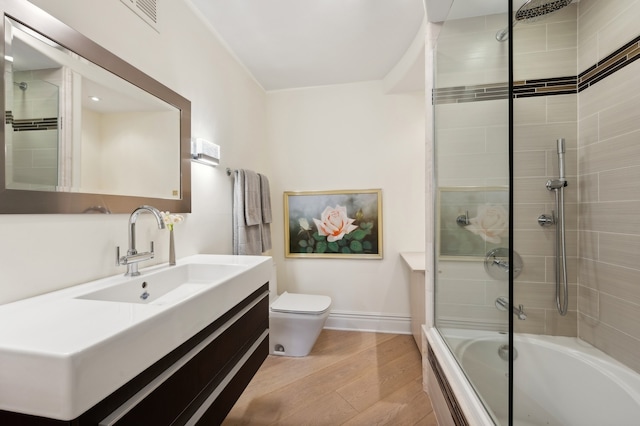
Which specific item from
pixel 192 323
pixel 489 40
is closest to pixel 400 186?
pixel 489 40

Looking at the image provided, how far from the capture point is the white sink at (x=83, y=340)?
463mm

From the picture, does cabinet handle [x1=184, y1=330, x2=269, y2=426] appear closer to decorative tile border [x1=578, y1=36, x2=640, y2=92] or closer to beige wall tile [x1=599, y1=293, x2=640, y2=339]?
beige wall tile [x1=599, y1=293, x2=640, y2=339]

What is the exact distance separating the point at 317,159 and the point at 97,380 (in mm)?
2307

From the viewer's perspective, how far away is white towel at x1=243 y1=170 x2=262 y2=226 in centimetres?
199

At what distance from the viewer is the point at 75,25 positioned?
0.95m

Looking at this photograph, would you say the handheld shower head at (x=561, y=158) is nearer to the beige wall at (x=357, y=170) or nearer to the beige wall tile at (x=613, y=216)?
the beige wall tile at (x=613, y=216)

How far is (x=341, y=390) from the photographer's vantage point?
1658mm

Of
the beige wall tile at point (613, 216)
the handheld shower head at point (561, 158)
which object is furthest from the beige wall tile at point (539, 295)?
the handheld shower head at point (561, 158)

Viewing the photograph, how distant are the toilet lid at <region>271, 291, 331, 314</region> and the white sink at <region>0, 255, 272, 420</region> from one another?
42.3 inches

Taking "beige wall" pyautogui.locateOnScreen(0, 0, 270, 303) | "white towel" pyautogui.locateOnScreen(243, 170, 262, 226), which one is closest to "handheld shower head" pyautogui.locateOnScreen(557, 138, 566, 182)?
"white towel" pyautogui.locateOnScreen(243, 170, 262, 226)

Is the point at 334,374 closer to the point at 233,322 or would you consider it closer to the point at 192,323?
the point at 233,322

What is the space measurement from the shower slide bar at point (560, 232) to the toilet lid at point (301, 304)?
1.45 meters

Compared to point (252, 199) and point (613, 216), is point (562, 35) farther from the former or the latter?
point (252, 199)

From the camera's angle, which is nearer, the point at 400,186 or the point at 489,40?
the point at 489,40
